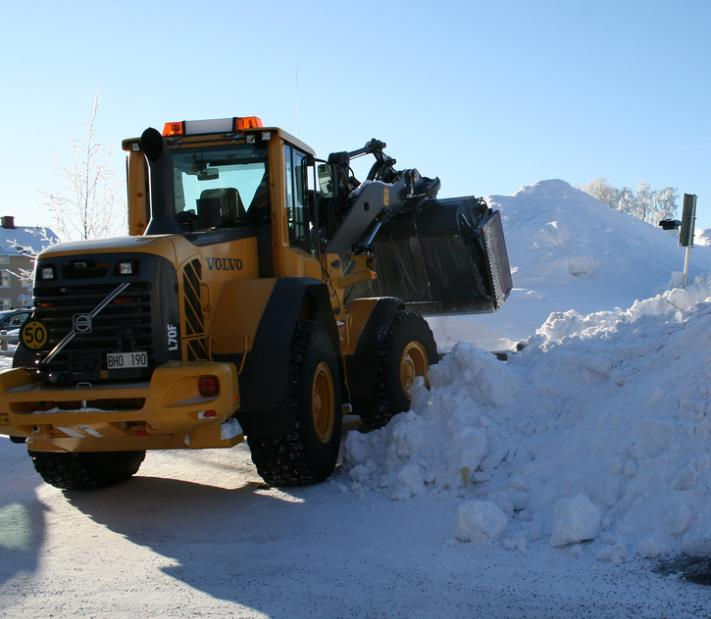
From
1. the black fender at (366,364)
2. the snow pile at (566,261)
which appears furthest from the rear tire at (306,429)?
the snow pile at (566,261)

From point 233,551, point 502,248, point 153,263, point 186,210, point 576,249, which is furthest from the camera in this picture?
point 576,249

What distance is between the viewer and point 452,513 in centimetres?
512

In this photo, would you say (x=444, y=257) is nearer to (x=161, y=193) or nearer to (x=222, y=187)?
(x=222, y=187)

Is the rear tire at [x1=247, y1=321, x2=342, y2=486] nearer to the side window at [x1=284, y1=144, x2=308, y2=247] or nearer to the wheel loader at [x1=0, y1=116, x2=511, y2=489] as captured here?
the wheel loader at [x1=0, y1=116, x2=511, y2=489]

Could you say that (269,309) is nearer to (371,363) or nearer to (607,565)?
(371,363)

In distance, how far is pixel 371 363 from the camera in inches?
279

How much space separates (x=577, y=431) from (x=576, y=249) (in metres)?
19.1

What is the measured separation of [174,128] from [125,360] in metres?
2.22

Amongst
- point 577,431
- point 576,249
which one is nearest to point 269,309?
point 577,431

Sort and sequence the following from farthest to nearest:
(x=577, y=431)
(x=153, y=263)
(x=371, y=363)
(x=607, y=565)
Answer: (x=371, y=363)
(x=577, y=431)
(x=153, y=263)
(x=607, y=565)

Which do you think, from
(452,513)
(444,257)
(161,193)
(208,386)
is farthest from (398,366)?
(161,193)

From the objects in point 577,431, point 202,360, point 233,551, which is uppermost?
point 202,360

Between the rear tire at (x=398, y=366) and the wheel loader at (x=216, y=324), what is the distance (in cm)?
2

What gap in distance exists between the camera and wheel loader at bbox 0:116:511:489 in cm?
507
